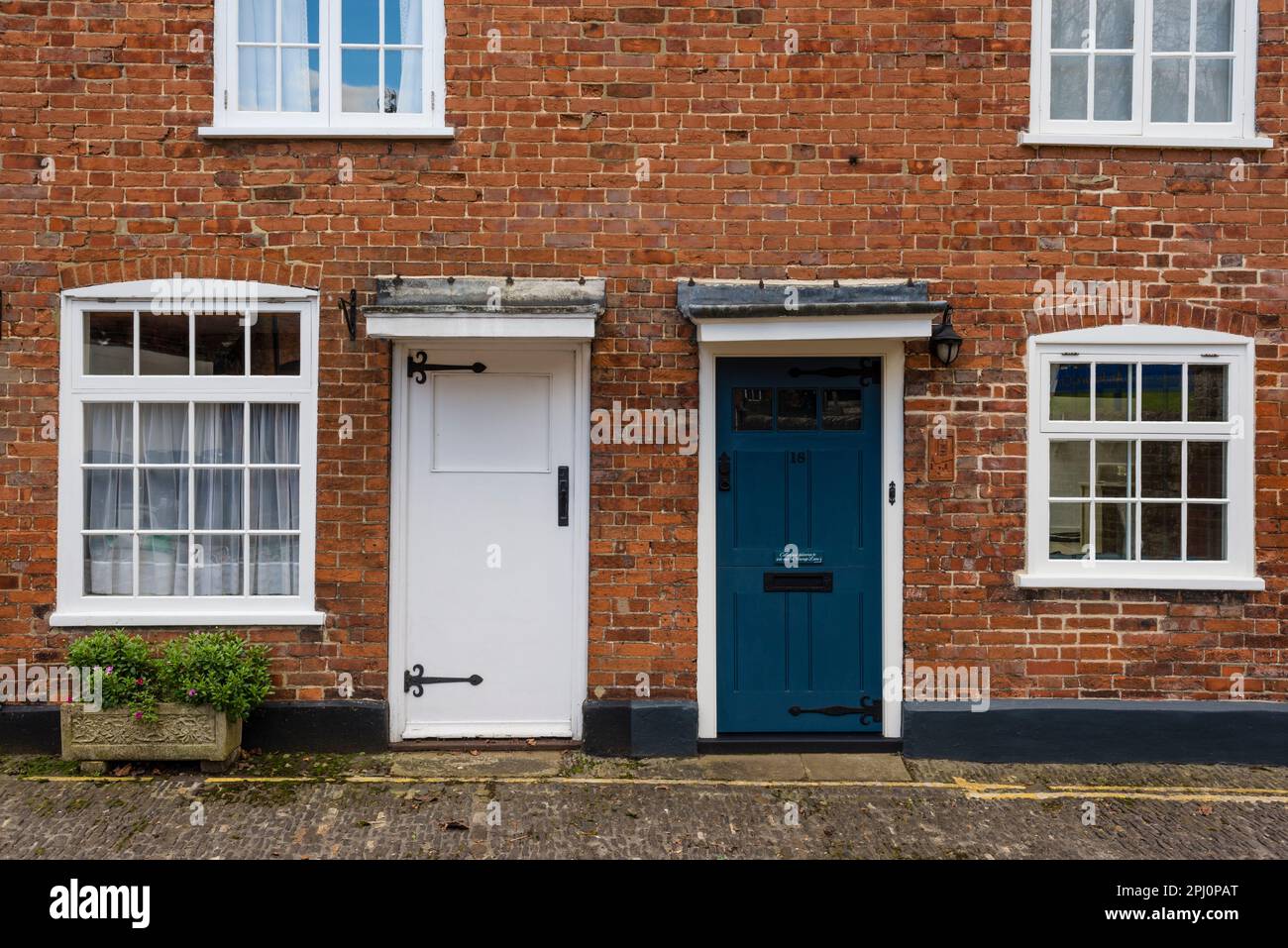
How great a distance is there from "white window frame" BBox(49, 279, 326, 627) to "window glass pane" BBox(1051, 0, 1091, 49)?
191 inches

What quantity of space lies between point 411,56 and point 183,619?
3696 millimetres

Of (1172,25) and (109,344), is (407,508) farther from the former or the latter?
(1172,25)

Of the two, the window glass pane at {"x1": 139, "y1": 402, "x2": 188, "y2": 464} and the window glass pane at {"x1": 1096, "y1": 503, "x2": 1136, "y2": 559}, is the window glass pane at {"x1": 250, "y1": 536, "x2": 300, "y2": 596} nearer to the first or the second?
the window glass pane at {"x1": 139, "y1": 402, "x2": 188, "y2": 464}

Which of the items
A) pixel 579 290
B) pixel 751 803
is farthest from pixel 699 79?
pixel 751 803

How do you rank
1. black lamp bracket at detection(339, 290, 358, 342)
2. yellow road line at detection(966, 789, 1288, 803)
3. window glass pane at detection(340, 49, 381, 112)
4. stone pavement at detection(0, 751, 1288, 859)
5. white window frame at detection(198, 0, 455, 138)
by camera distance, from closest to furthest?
stone pavement at detection(0, 751, 1288, 859)
yellow road line at detection(966, 789, 1288, 803)
black lamp bracket at detection(339, 290, 358, 342)
white window frame at detection(198, 0, 455, 138)
window glass pane at detection(340, 49, 381, 112)

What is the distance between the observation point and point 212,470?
5.70m

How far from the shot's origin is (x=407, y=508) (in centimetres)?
573

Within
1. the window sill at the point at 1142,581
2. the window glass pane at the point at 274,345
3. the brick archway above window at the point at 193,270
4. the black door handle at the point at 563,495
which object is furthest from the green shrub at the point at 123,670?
the window sill at the point at 1142,581

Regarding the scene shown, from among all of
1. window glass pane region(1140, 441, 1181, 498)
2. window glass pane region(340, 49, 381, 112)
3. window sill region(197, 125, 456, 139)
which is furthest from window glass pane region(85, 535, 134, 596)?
window glass pane region(1140, 441, 1181, 498)

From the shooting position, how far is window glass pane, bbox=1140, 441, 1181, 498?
573 centimetres

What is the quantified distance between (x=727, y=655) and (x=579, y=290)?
242 cm

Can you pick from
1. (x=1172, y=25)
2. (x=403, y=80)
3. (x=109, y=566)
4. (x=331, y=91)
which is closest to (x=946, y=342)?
(x=1172, y=25)

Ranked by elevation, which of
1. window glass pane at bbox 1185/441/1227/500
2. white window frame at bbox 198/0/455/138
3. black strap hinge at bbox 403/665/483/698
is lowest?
black strap hinge at bbox 403/665/483/698

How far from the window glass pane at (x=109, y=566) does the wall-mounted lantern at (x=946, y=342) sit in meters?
5.02
